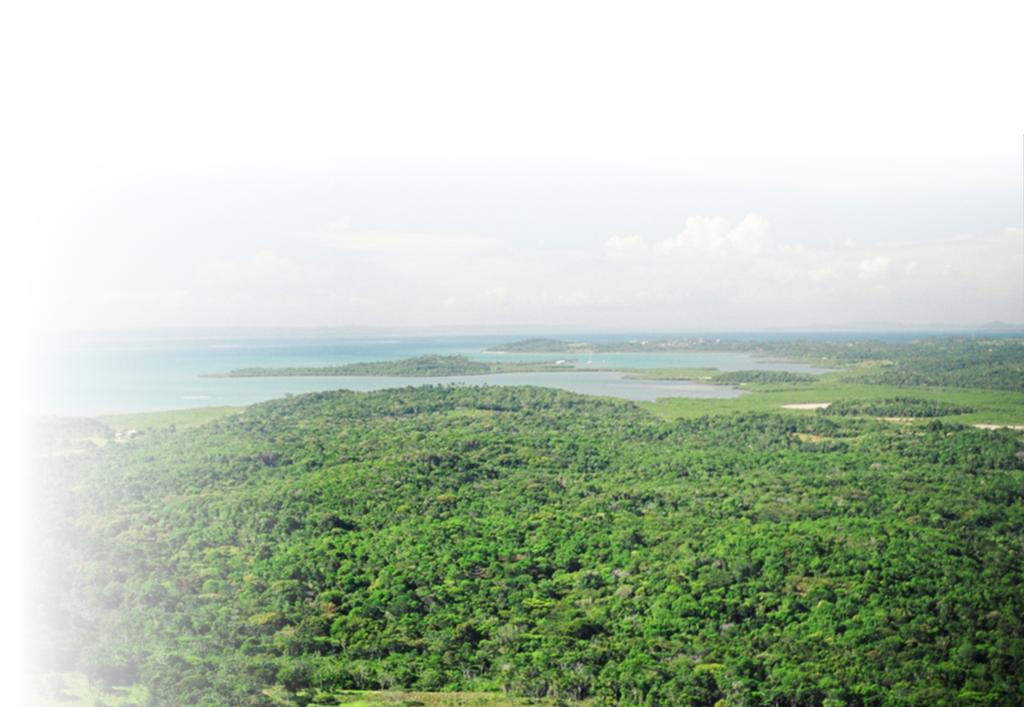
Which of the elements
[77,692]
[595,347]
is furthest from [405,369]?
[77,692]

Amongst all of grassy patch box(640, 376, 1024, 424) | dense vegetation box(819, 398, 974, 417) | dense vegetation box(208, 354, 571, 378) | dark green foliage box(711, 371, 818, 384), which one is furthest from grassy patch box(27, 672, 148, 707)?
dark green foliage box(711, 371, 818, 384)

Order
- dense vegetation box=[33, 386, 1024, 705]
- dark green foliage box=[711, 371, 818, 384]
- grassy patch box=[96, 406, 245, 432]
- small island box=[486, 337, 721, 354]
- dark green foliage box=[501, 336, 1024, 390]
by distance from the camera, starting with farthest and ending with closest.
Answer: small island box=[486, 337, 721, 354], dark green foliage box=[711, 371, 818, 384], dark green foliage box=[501, 336, 1024, 390], grassy patch box=[96, 406, 245, 432], dense vegetation box=[33, 386, 1024, 705]

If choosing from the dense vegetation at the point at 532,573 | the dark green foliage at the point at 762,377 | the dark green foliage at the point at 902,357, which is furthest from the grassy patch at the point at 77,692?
the dark green foliage at the point at 762,377

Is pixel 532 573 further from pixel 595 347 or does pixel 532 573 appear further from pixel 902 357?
pixel 595 347

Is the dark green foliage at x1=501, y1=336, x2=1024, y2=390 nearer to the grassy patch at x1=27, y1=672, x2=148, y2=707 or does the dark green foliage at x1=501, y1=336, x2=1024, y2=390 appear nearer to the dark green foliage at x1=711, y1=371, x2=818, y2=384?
the dark green foliage at x1=711, y1=371, x2=818, y2=384

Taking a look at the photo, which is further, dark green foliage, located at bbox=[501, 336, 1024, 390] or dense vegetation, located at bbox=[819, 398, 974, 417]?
dark green foliage, located at bbox=[501, 336, 1024, 390]
